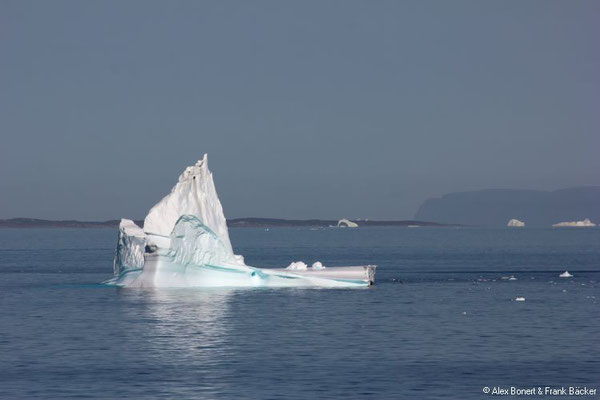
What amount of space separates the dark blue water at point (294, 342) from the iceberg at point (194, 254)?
104 cm

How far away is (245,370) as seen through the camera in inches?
1460

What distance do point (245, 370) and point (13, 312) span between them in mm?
24717

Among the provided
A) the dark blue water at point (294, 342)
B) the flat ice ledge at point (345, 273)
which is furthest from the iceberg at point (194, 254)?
the dark blue water at point (294, 342)

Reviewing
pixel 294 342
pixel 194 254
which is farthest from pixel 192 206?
pixel 294 342

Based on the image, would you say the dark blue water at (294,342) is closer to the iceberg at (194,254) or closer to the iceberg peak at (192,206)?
the iceberg at (194,254)

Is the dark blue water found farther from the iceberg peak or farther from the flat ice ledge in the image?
the iceberg peak

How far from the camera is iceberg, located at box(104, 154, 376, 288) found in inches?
2554

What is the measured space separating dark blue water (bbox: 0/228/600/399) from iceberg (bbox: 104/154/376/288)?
1044 millimetres

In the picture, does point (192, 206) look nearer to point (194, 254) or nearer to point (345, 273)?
point (194, 254)

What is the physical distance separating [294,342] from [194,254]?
21374 millimetres

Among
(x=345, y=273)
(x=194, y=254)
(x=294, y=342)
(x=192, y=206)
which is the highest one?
(x=192, y=206)

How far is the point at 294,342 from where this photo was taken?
44.8 meters

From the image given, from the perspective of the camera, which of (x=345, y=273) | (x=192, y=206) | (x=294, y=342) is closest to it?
(x=294, y=342)

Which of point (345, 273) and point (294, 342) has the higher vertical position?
point (345, 273)
